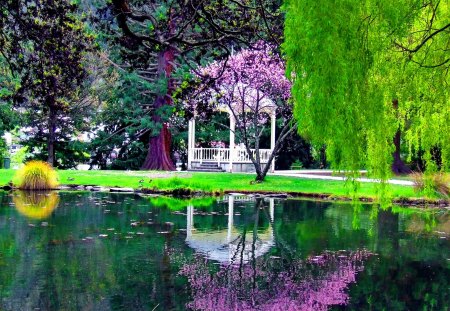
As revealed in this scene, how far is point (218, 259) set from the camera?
1121cm

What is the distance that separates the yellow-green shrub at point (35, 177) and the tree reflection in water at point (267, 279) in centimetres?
1291

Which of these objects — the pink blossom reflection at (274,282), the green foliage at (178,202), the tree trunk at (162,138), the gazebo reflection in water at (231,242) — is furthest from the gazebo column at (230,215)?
the tree trunk at (162,138)

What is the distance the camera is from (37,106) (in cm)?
3359

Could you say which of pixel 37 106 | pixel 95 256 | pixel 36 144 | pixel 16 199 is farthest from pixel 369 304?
pixel 36 144

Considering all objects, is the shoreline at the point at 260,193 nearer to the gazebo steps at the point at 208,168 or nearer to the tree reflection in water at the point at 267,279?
the gazebo steps at the point at 208,168

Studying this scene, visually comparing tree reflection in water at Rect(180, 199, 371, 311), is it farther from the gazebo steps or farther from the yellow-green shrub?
the gazebo steps

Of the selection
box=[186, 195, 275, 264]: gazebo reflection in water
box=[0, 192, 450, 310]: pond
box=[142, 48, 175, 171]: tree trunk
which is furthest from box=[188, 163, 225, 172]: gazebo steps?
box=[186, 195, 275, 264]: gazebo reflection in water

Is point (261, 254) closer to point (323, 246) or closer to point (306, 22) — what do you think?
point (323, 246)

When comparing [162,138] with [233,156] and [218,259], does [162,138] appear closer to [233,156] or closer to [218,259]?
[233,156]

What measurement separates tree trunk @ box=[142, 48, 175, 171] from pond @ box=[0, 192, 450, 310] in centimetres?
1642

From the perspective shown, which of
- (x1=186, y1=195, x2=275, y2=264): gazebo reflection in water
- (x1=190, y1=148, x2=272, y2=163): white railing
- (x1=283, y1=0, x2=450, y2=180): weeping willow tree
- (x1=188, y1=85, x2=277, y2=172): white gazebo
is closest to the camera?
(x1=283, y1=0, x2=450, y2=180): weeping willow tree

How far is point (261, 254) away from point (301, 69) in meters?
5.78

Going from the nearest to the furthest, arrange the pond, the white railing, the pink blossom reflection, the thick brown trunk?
the pink blossom reflection
the pond
the white railing
the thick brown trunk

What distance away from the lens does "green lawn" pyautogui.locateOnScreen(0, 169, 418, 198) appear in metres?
23.5
